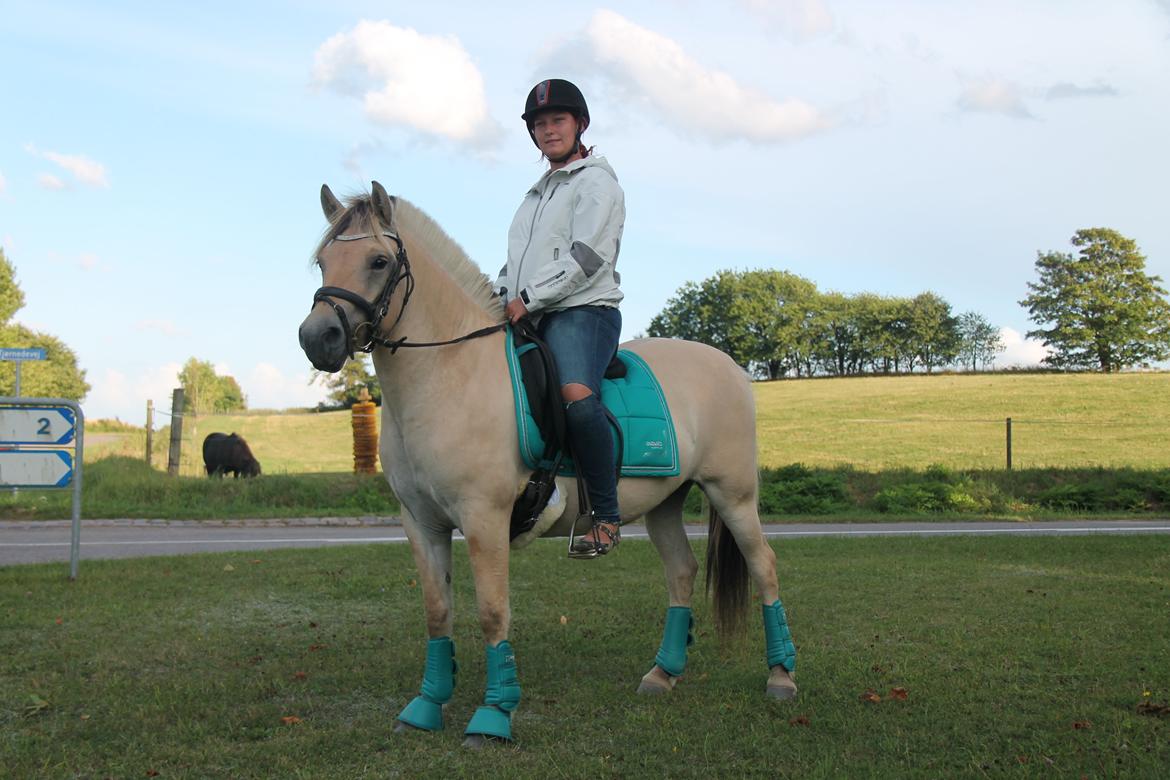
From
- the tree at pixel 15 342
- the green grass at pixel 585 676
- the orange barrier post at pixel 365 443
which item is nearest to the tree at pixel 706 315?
the tree at pixel 15 342

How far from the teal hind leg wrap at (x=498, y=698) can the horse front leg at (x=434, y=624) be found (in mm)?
222

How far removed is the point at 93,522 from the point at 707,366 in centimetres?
1291

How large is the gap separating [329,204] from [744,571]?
3435 millimetres

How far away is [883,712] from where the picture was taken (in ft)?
16.3

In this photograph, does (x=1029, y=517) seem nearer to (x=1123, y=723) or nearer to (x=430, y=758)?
(x=1123, y=723)

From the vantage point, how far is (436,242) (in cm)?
490

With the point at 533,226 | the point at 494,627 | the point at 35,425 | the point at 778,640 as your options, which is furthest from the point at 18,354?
the point at 778,640

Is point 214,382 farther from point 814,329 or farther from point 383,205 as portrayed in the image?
point 383,205

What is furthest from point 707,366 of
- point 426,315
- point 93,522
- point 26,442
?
point 93,522

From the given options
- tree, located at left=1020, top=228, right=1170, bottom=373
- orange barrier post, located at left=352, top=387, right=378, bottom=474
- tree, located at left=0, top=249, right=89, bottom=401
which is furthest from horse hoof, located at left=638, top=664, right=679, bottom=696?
tree, located at left=1020, top=228, right=1170, bottom=373

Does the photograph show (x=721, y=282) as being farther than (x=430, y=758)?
Yes

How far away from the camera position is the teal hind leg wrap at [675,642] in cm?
562

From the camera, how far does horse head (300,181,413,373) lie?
407cm

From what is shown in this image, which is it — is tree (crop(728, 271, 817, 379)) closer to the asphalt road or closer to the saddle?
the asphalt road
